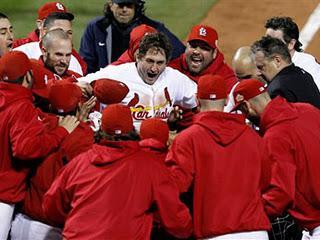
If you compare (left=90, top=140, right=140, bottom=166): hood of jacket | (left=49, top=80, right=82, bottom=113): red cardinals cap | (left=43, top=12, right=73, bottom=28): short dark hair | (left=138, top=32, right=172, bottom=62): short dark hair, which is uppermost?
(left=138, top=32, right=172, bottom=62): short dark hair

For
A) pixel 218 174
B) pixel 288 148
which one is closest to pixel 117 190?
pixel 218 174

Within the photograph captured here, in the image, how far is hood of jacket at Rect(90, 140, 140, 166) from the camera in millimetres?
6141

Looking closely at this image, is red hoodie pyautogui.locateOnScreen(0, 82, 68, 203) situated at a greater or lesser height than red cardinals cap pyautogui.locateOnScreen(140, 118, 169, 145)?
lesser

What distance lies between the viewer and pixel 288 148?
22.6ft

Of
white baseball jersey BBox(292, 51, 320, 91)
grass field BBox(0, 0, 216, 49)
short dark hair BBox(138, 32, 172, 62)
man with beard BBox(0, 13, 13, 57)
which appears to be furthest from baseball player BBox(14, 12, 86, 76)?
grass field BBox(0, 0, 216, 49)

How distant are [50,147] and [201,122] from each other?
1041 mm

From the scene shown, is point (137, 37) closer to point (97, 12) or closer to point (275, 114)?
point (275, 114)

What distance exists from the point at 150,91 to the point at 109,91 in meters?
0.62

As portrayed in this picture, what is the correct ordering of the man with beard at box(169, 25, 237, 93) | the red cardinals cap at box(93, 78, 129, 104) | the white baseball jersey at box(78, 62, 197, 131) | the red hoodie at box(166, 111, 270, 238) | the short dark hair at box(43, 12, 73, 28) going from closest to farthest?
the red hoodie at box(166, 111, 270, 238) < the red cardinals cap at box(93, 78, 129, 104) < the white baseball jersey at box(78, 62, 197, 131) < the man with beard at box(169, 25, 237, 93) < the short dark hair at box(43, 12, 73, 28)

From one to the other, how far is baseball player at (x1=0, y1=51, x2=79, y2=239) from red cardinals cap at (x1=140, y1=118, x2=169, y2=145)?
1.56ft

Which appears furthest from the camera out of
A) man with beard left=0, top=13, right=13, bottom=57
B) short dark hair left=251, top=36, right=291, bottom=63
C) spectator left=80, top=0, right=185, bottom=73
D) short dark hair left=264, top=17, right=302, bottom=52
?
spectator left=80, top=0, right=185, bottom=73

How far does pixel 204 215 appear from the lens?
653 centimetres

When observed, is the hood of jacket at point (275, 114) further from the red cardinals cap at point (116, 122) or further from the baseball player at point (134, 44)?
the baseball player at point (134, 44)

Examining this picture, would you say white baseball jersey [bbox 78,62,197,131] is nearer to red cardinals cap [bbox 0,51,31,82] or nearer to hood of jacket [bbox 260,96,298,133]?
red cardinals cap [bbox 0,51,31,82]
